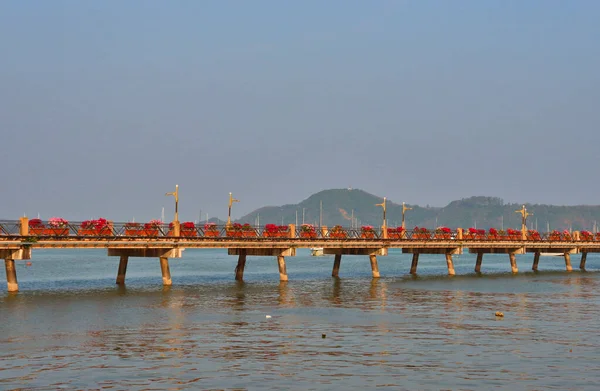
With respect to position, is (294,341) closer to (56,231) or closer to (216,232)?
(56,231)

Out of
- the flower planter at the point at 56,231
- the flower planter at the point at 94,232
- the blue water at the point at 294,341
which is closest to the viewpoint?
the blue water at the point at 294,341

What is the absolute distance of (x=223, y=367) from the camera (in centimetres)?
2581

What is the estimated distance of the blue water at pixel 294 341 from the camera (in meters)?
24.0

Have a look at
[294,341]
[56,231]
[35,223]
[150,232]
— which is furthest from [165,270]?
[294,341]

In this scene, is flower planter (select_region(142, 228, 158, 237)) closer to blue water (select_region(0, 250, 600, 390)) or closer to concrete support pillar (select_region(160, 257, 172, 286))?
concrete support pillar (select_region(160, 257, 172, 286))

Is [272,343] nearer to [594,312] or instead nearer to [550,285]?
[594,312]

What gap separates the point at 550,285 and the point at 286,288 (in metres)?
24.9

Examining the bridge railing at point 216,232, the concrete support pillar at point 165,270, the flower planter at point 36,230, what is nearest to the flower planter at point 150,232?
the bridge railing at point 216,232

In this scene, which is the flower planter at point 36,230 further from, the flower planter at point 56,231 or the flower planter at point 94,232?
the flower planter at point 94,232

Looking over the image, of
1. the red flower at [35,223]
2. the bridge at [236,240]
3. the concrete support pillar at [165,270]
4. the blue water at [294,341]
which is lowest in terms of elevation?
the blue water at [294,341]

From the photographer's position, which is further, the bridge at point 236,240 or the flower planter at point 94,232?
the flower planter at point 94,232

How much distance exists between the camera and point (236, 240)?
63.1 meters

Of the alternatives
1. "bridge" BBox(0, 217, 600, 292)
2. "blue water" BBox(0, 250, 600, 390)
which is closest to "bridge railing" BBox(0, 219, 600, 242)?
"bridge" BBox(0, 217, 600, 292)

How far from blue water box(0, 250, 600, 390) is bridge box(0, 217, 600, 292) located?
360 centimetres
